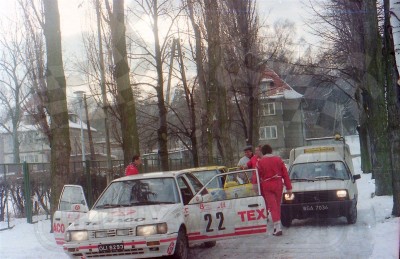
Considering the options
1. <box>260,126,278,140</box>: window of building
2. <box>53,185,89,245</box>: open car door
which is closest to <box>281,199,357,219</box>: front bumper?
<box>53,185,89,245</box>: open car door

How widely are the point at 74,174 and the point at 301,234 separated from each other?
304 inches

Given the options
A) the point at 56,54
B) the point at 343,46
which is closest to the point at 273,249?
A: the point at 56,54

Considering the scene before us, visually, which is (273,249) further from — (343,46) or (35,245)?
(343,46)

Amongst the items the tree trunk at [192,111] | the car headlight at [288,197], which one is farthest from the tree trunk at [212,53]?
the car headlight at [288,197]

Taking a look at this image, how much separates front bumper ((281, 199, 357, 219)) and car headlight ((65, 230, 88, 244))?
5.58m

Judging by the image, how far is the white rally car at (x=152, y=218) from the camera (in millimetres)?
7637

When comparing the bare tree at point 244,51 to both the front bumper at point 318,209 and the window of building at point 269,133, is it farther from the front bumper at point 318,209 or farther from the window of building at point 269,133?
the window of building at point 269,133

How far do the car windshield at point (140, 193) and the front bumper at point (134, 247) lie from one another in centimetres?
121

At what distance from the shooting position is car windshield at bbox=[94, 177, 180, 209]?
8867 mm

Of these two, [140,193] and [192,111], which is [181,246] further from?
[192,111]

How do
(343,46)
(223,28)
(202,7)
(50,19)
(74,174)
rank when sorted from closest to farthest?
(50,19) < (74,174) < (202,7) < (223,28) < (343,46)

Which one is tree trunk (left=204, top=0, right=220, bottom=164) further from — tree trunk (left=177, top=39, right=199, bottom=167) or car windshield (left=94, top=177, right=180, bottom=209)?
→ car windshield (left=94, top=177, right=180, bottom=209)

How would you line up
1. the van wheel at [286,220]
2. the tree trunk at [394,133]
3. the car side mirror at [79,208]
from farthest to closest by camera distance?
1. the van wheel at [286,220]
2. the tree trunk at [394,133]
3. the car side mirror at [79,208]

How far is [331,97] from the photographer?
63812 millimetres
